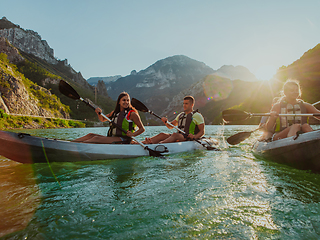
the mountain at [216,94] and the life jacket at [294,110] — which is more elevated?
the mountain at [216,94]

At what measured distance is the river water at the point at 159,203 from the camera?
6.84 feet

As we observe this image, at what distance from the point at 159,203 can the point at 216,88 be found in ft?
572

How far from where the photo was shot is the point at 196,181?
3.90 meters

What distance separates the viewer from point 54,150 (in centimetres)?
491

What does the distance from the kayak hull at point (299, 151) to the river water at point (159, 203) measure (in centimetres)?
20

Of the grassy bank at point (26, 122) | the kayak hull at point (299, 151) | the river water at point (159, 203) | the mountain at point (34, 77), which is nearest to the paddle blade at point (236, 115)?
the kayak hull at point (299, 151)

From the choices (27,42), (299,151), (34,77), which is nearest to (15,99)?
(34,77)

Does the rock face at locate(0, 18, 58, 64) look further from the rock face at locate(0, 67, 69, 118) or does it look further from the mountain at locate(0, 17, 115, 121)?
the rock face at locate(0, 67, 69, 118)

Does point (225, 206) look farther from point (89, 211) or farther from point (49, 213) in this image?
point (49, 213)

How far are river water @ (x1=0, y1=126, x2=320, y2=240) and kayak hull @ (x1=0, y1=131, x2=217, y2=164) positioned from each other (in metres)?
0.38

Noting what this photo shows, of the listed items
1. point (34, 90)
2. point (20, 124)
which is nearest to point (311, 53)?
point (20, 124)

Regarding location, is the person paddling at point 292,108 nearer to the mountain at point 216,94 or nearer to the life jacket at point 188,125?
the life jacket at point 188,125

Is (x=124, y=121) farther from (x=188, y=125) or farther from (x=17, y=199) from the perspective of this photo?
(x=17, y=199)

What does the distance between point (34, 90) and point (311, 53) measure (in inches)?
4186
